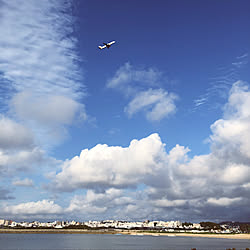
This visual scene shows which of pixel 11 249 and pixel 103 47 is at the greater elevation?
pixel 103 47

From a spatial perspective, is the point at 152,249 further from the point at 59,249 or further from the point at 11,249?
the point at 11,249

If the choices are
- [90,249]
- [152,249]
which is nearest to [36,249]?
[90,249]

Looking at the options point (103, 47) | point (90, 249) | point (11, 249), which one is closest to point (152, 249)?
point (90, 249)

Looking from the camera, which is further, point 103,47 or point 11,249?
point 11,249

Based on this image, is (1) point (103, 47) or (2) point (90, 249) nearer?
(1) point (103, 47)

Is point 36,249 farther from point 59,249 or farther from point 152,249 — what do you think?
point 152,249

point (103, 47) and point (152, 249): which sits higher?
point (103, 47)

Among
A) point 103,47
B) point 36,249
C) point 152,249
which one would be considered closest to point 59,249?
point 36,249
